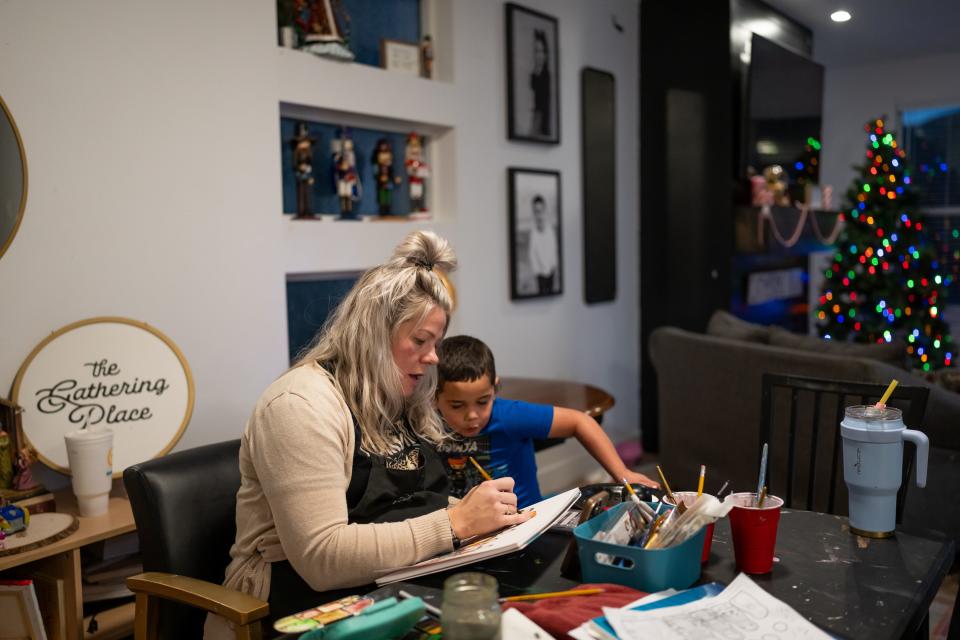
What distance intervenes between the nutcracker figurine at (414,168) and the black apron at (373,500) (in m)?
1.93

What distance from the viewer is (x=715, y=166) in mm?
4504

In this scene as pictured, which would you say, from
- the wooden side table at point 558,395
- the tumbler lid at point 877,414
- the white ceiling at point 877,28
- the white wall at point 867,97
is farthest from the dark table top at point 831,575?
the white wall at point 867,97

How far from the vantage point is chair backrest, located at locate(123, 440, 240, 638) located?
1.50 metres

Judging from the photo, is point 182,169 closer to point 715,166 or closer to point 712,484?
point 712,484

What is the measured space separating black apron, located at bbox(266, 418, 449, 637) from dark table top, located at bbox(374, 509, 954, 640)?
191 millimetres

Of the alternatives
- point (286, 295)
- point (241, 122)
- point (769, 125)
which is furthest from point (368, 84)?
point (769, 125)

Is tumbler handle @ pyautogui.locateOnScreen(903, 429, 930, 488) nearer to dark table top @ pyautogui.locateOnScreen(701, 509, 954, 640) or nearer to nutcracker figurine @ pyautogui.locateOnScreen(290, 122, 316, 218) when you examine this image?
dark table top @ pyautogui.locateOnScreen(701, 509, 954, 640)

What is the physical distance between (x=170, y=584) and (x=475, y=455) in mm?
775

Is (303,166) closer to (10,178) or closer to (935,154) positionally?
(10,178)

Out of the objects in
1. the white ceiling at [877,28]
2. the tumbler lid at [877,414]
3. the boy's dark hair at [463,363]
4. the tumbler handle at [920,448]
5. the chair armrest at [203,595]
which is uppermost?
the white ceiling at [877,28]

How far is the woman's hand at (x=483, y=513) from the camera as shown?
1330 millimetres

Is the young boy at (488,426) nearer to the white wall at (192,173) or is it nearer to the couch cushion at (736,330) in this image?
the white wall at (192,173)

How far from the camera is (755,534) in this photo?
1247 millimetres

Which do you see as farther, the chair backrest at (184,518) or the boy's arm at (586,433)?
the boy's arm at (586,433)
